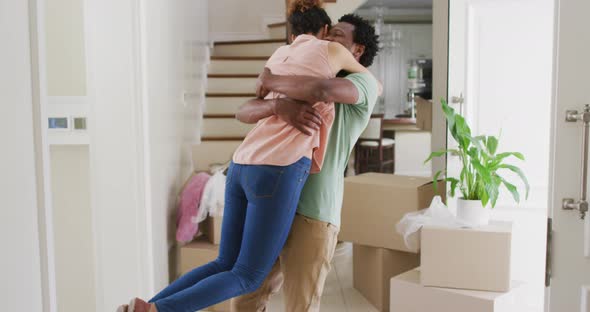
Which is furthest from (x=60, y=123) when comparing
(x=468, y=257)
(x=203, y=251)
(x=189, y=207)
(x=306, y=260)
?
(x=468, y=257)

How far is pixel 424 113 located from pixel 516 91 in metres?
0.61

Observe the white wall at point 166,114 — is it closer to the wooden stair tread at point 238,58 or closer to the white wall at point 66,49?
the white wall at point 66,49

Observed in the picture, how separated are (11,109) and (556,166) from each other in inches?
62.6

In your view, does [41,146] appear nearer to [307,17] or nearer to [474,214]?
[307,17]

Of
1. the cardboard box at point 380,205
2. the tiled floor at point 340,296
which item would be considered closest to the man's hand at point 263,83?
the cardboard box at point 380,205

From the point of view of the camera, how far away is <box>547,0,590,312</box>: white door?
6.07ft

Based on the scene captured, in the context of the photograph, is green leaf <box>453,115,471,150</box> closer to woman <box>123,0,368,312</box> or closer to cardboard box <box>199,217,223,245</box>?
woman <box>123,0,368,312</box>

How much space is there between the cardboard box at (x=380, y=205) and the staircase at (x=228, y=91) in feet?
4.24

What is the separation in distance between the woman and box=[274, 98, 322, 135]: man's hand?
0.09ft

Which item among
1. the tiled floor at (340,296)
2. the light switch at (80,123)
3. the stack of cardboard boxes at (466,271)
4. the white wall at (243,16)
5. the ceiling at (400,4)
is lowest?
the tiled floor at (340,296)

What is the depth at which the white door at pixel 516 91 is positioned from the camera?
2.97 meters

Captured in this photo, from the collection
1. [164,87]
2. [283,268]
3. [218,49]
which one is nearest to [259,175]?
[283,268]

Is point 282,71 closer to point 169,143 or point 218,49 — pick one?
point 169,143

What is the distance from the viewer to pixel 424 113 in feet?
11.5
